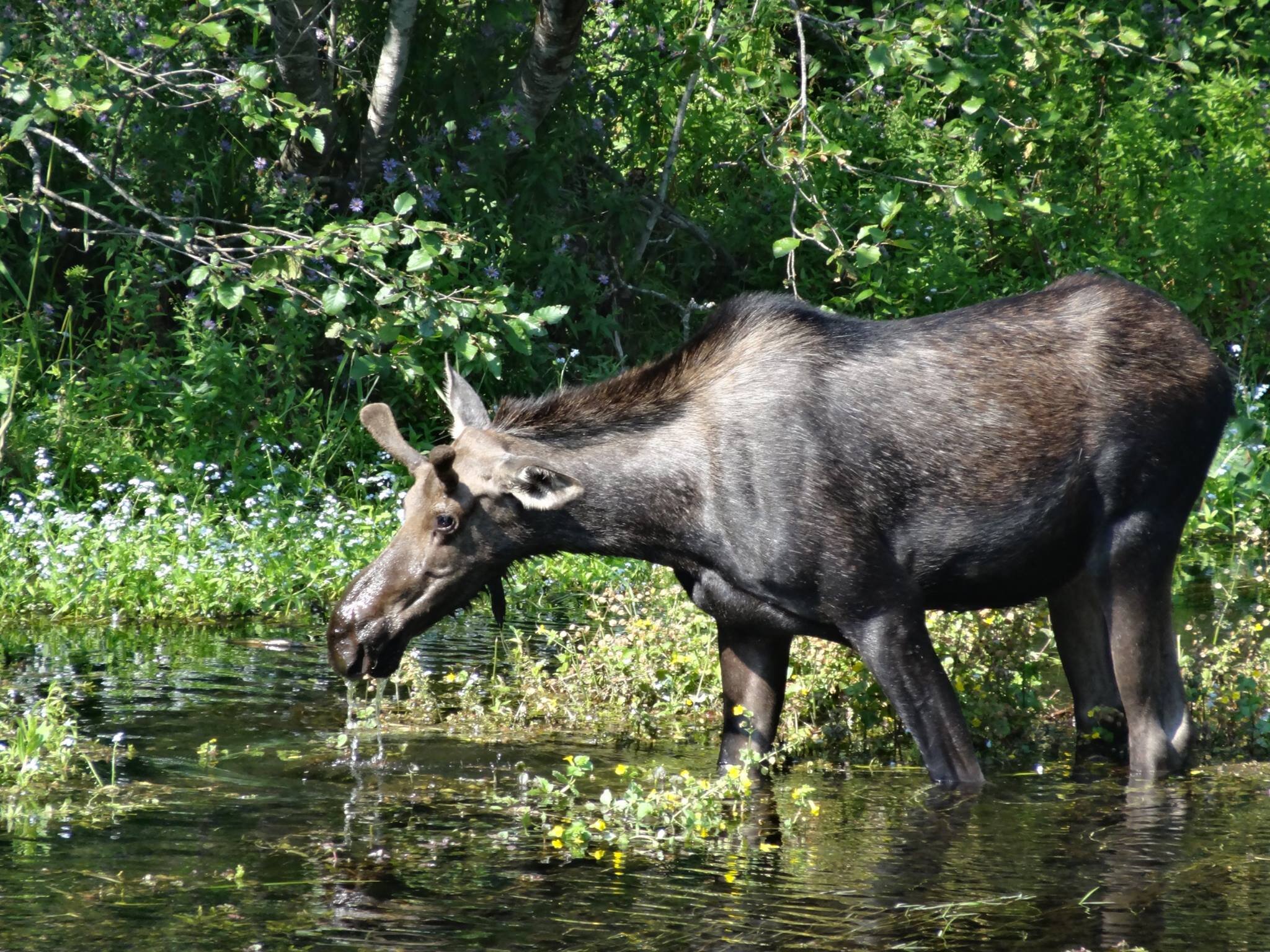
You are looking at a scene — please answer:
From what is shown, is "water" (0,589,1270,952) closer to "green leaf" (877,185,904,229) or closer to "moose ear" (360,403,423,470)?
"moose ear" (360,403,423,470)

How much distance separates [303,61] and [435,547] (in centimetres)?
579

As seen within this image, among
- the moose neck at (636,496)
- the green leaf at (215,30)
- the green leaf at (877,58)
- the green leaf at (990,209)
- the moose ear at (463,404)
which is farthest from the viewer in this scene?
the green leaf at (990,209)

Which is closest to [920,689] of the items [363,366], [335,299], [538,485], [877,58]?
[538,485]

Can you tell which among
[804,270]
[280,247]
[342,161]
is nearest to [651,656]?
[280,247]

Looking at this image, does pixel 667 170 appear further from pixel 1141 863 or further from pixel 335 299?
pixel 1141 863

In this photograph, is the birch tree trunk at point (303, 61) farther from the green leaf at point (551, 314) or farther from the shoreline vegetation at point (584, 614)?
the green leaf at point (551, 314)

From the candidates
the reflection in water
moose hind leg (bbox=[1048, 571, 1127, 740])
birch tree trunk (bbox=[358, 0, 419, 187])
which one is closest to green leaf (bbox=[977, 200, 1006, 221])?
moose hind leg (bbox=[1048, 571, 1127, 740])

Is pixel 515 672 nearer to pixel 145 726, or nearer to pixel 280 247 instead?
pixel 145 726

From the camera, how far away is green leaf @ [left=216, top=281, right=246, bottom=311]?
25.2 ft

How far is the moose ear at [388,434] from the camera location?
21.1 feet

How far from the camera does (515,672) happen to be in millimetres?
7762

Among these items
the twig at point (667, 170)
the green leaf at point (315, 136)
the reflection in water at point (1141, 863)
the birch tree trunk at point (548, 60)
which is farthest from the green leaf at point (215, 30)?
the twig at point (667, 170)

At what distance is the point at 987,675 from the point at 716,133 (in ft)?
26.0

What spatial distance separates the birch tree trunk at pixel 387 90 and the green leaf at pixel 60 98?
3773 mm
